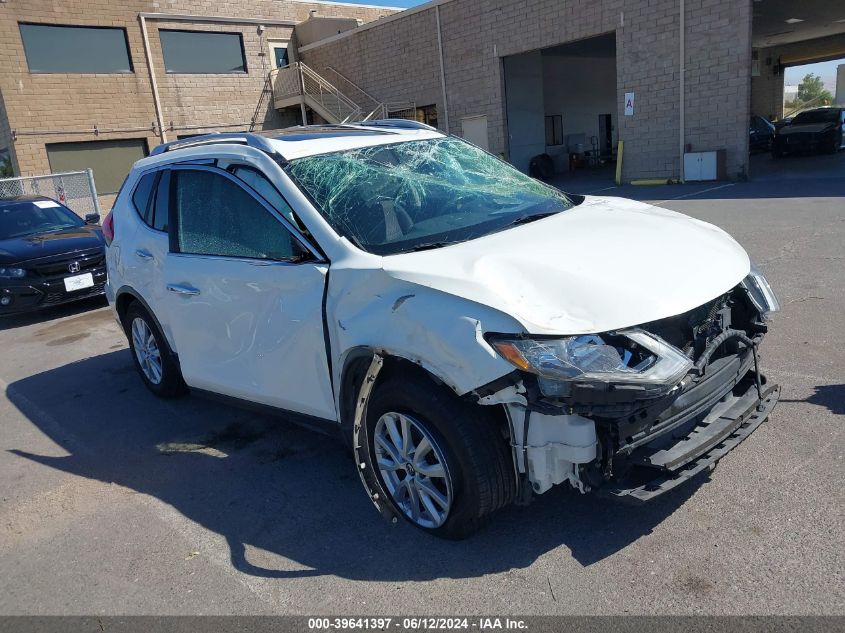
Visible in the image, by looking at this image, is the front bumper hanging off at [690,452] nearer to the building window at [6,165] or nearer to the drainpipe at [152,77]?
the building window at [6,165]

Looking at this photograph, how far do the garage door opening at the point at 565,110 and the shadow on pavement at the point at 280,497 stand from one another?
1829 centimetres

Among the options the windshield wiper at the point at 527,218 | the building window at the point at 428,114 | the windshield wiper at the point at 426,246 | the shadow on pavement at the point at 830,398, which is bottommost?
the shadow on pavement at the point at 830,398

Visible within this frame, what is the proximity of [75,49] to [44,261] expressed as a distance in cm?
1836

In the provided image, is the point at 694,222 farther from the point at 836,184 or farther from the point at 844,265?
the point at 836,184

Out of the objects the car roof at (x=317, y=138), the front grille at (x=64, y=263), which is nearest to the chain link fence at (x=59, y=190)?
the front grille at (x=64, y=263)

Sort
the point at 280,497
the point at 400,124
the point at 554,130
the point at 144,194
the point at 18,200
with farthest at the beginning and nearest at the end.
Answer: the point at 554,130 → the point at 18,200 → the point at 144,194 → the point at 400,124 → the point at 280,497

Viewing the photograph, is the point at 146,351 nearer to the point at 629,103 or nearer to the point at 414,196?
the point at 414,196

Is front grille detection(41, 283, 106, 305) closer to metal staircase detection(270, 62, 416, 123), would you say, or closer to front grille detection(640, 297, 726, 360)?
front grille detection(640, 297, 726, 360)

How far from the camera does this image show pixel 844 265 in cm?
752

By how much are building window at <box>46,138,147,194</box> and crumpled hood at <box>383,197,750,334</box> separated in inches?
964

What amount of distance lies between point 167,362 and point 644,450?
12.1 feet

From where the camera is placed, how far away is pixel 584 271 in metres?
2.98

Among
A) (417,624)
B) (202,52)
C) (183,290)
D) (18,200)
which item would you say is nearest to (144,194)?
(183,290)

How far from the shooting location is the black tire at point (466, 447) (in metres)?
2.89
